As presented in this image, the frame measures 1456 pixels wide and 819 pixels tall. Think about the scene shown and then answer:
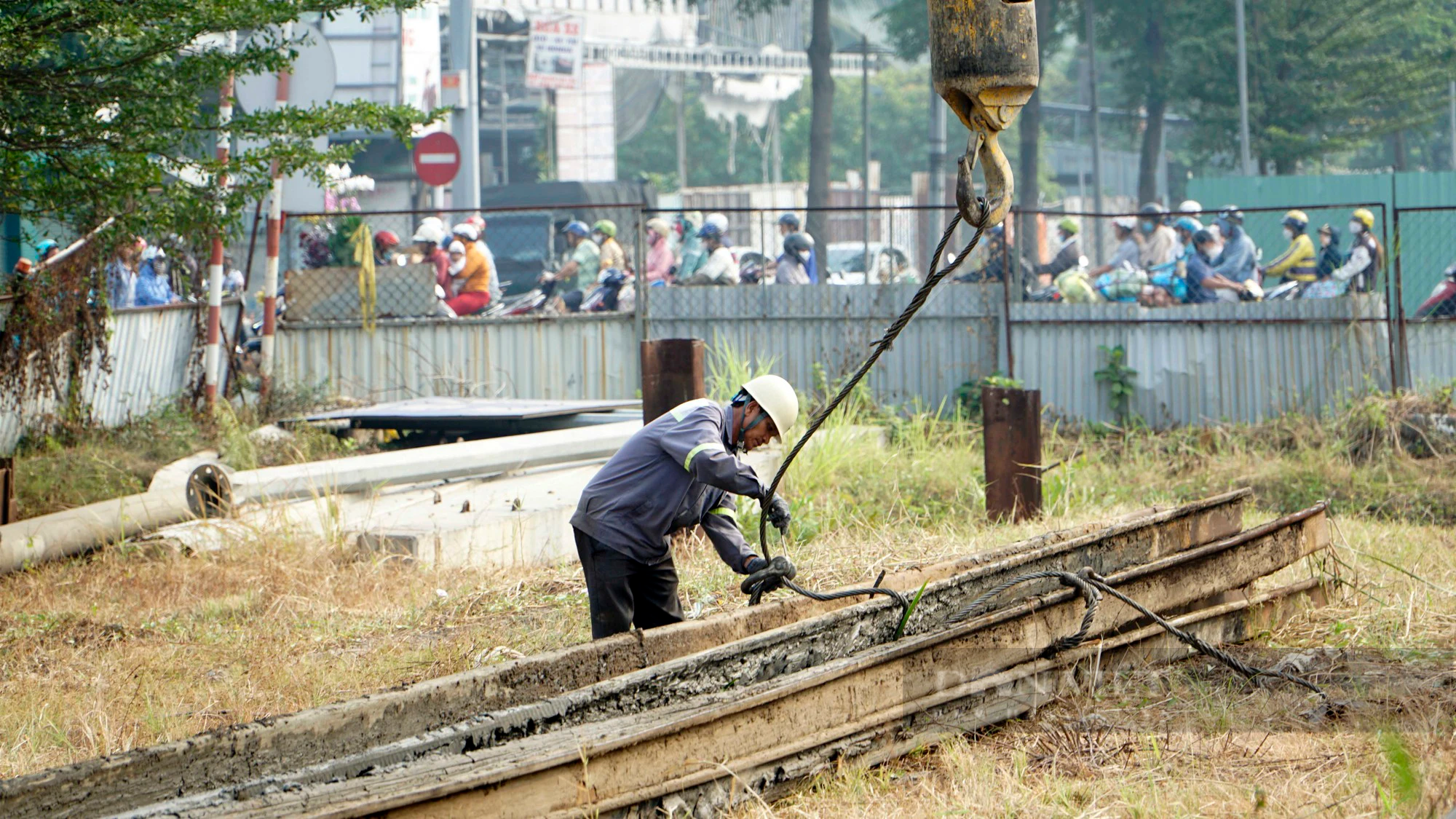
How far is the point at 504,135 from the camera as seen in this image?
130 ft

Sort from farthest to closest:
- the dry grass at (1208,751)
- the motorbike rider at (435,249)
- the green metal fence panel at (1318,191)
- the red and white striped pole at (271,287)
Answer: the green metal fence panel at (1318,191) → the motorbike rider at (435,249) → the red and white striped pole at (271,287) → the dry grass at (1208,751)

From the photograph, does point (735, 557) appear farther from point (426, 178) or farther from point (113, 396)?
point (426, 178)

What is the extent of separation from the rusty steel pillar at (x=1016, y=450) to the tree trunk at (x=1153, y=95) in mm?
22039

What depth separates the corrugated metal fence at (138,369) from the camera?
10305 millimetres

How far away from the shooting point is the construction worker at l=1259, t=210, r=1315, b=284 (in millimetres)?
14852

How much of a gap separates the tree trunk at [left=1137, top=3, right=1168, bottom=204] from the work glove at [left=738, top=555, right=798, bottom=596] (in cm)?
2587

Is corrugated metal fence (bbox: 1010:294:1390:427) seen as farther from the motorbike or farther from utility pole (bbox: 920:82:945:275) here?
utility pole (bbox: 920:82:945:275)

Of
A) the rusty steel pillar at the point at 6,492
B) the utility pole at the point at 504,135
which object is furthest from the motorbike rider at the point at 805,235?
the utility pole at the point at 504,135

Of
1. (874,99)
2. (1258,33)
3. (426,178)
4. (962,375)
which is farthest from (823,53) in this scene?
(874,99)

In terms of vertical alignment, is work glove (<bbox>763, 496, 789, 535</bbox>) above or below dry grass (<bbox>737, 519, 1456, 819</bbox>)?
above

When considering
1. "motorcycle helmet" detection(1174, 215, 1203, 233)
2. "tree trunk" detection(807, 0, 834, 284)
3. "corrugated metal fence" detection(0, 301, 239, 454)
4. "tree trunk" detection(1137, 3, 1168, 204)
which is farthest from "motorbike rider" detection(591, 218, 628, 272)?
"tree trunk" detection(1137, 3, 1168, 204)

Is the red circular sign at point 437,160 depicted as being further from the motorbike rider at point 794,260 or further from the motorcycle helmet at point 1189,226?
the motorcycle helmet at point 1189,226

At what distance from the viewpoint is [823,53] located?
87.2 feet

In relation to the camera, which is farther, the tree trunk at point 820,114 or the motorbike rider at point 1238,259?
the tree trunk at point 820,114
